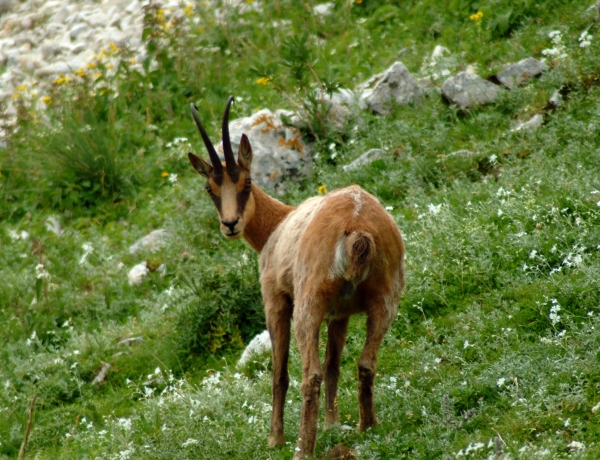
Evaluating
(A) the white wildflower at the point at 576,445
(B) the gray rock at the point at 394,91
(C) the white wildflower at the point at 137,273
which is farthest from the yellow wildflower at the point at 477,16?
(A) the white wildflower at the point at 576,445

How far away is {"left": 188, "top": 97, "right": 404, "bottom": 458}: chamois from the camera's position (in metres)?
5.71

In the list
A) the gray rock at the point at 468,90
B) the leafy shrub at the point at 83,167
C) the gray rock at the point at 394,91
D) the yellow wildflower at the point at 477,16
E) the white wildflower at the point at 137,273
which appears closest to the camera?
the white wildflower at the point at 137,273

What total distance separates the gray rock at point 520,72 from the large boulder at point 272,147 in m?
2.93

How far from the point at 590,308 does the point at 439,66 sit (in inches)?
249

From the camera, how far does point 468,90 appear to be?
11.0 m

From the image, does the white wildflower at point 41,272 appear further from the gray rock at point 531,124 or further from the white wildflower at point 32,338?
the gray rock at point 531,124

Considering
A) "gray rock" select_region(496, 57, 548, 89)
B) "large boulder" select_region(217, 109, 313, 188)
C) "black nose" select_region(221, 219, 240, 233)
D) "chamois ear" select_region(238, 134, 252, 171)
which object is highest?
"chamois ear" select_region(238, 134, 252, 171)

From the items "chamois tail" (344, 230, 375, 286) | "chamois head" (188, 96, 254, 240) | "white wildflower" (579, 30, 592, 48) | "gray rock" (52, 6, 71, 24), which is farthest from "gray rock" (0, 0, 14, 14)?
"chamois tail" (344, 230, 375, 286)

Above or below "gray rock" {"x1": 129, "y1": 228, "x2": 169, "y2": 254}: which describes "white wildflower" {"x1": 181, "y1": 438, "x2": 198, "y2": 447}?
above

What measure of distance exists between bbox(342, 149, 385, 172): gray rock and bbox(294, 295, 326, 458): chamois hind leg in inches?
195

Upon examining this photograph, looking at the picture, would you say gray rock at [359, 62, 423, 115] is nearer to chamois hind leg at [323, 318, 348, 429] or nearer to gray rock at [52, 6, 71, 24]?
chamois hind leg at [323, 318, 348, 429]

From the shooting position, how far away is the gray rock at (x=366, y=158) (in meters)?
10.6

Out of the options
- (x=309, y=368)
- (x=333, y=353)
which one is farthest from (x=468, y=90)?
(x=309, y=368)

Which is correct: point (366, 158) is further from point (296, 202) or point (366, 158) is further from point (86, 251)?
point (86, 251)
